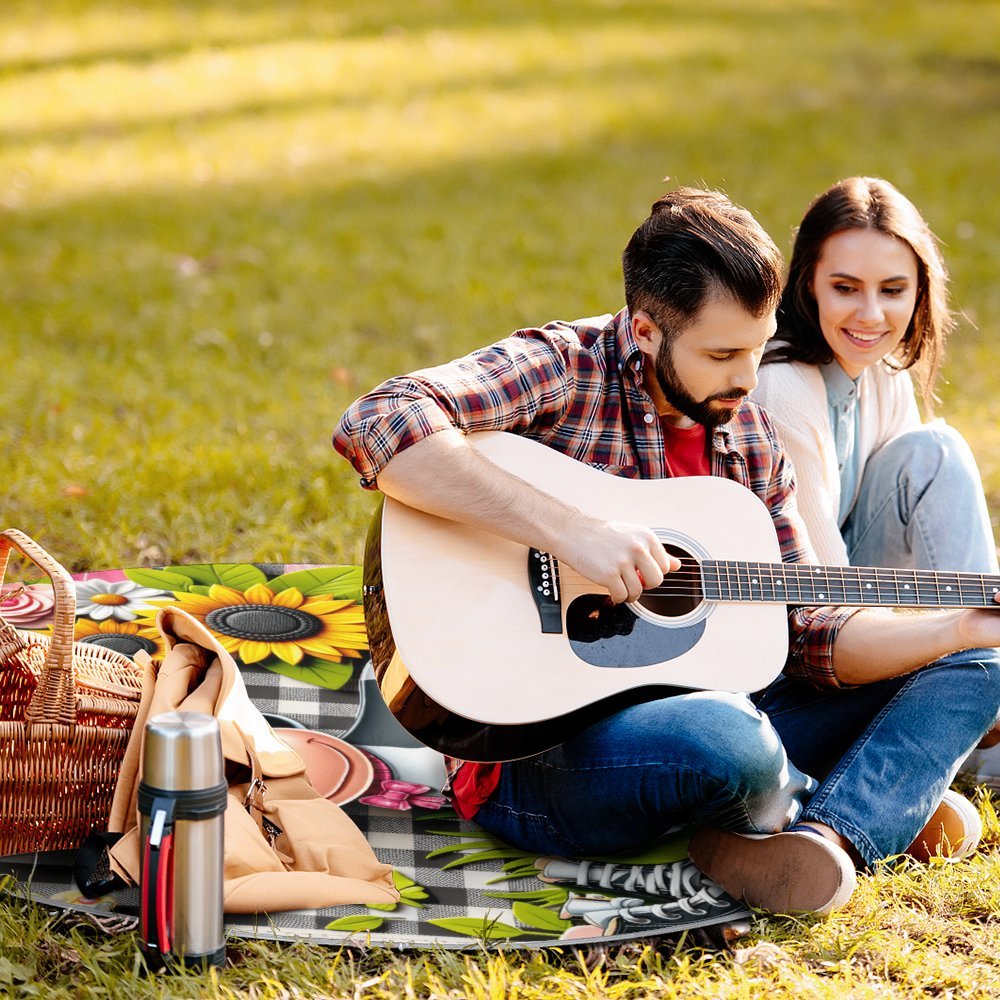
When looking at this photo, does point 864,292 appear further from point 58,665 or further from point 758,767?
point 58,665

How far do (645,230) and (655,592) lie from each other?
750mm

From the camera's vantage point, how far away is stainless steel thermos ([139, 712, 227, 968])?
2.24 meters

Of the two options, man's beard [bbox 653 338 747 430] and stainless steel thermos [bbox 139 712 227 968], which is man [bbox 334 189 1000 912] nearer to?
man's beard [bbox 653 338 747 430]

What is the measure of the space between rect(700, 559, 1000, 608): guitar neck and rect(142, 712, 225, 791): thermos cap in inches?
41.9

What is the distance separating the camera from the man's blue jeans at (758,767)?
2572 millimetres

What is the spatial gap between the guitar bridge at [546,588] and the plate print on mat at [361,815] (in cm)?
51

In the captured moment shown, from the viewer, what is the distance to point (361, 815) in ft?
9.47

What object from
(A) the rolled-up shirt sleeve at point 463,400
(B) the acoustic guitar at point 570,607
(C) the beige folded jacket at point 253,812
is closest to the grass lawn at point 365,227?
(C) the beige folded jacket at point 253,812

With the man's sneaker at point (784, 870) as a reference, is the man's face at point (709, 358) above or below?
above

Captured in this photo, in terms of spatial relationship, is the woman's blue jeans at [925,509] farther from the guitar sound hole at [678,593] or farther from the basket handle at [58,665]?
the basket handle at [58,665]

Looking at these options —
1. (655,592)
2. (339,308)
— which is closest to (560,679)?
(655,592)

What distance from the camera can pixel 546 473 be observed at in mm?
2832

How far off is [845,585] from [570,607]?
2.00ft

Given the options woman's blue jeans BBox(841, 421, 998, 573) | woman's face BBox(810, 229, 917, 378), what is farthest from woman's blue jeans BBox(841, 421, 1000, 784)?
woman's face BBox(810, 229, 917, 378)
